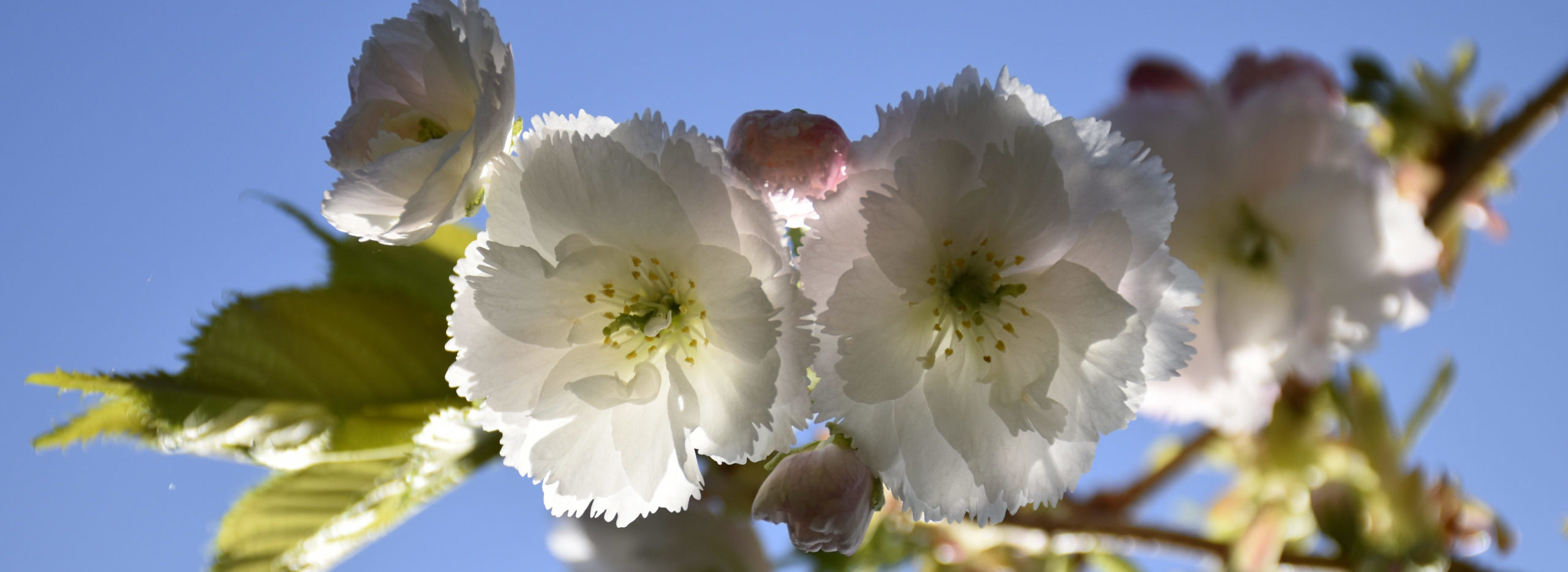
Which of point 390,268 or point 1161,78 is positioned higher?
point 1161,78

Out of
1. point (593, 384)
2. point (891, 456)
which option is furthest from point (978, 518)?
point (593, 384)

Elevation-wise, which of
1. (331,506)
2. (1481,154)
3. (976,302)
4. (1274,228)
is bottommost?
(331,506)

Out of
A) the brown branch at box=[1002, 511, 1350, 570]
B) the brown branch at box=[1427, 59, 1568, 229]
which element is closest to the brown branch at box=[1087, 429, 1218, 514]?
the brown branch at box=[1002, 511, 1350, 570]

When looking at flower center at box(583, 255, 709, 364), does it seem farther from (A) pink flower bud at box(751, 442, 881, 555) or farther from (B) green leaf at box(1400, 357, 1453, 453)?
(B) green leaf at box(1400, 357, 1453, 453)

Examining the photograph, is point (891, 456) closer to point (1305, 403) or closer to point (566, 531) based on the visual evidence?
point (566, 531)

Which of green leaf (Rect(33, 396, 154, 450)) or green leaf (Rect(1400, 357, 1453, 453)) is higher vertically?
green leaf (Rect(1400, 357, 1453, 453))

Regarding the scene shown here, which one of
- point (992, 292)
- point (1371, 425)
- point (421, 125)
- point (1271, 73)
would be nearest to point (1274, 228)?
point (1271, 73)

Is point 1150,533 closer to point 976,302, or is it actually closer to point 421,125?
point 976,302
